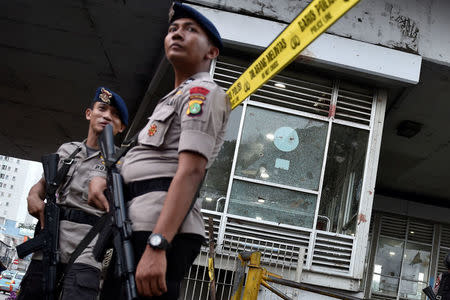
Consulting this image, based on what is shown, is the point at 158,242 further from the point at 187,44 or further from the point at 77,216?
the point at 77,216

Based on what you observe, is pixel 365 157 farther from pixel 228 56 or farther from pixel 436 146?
pixel 436 146

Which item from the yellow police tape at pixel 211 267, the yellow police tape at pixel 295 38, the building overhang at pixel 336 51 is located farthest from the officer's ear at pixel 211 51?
the building overhang at pixel 336 51

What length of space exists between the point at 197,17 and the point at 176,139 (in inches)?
24.0

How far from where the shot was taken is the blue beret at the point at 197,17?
2268 millimetres

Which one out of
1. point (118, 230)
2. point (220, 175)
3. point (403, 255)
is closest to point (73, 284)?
point (118, 230)

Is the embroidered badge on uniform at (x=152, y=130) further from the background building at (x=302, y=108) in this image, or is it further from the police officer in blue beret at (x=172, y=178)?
the background building at (x=302, y=108)

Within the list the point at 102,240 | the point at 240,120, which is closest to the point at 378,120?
the point at 240,120

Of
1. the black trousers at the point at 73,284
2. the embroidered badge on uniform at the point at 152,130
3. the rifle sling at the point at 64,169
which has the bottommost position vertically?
the black trousers at the point at 73,284

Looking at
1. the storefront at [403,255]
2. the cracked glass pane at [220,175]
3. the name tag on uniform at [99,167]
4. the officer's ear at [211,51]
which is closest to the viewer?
the officer's ear at [211,51]

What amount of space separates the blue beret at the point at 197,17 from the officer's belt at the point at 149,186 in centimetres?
74

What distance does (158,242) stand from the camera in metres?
1.71

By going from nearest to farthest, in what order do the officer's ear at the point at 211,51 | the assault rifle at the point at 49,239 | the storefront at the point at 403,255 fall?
the officer's ear at the point at 211,51
the assault rifle at the point at 49,239
the storefront at the point at 403,255

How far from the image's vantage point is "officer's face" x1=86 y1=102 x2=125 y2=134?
381cm

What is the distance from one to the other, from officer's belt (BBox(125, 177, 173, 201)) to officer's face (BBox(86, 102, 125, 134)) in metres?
1.89
